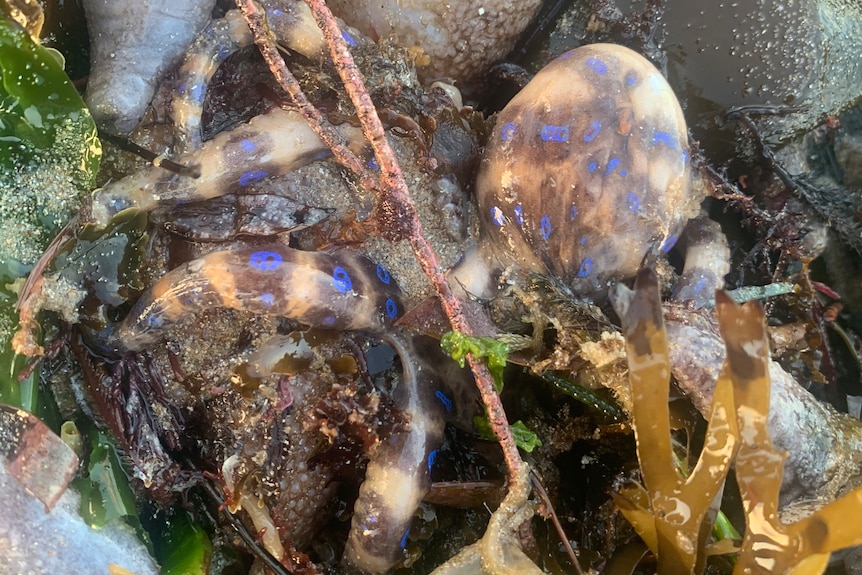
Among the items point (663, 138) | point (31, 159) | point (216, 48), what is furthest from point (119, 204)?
point (663, 138)

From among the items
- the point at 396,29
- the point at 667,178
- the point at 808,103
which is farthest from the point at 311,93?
the point at 808,103

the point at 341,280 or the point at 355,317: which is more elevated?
the point at 341,280

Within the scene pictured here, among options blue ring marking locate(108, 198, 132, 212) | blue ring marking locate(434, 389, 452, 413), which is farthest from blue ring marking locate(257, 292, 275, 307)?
blue ring marking locate(434, 389, 452, 413)

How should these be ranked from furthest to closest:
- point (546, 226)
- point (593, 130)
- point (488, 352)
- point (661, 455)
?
point (546, 226) < point (593, 130) < point (488, 352) < point (661, 455)

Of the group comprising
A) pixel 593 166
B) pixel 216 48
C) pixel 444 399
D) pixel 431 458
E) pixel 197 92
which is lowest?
pixel 431 458

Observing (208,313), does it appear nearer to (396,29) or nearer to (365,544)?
(365,544)

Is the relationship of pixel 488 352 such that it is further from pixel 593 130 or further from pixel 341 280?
pixel 593 130

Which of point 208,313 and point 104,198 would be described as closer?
point 104,198
